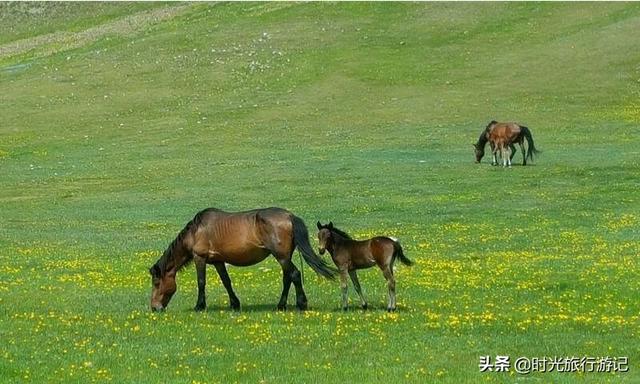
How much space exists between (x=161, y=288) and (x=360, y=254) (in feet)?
12.0

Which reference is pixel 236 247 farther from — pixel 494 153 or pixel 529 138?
pixel 494 153

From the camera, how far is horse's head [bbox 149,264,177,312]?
776 inches

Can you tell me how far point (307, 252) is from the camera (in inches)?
736

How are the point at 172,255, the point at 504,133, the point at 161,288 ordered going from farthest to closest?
the point at 504,133 → the point at 172,255 → the point at 161,288

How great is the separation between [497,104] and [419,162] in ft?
66.3

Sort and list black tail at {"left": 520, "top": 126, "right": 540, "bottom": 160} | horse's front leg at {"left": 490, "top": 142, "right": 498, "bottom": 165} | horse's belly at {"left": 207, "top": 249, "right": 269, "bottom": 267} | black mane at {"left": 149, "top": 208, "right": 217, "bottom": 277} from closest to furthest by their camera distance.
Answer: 1. horse's belly at {"left": 207, "top": 249, "right": 269, "bottom": 267}
2. black mane at {"left": 149, "top": 208, "right": 217, "bottom": 277}
3. black tail at {"left": 520, "top": 126, "right": 540, "bottom": 160}
4. horse's front leg at {"left": 490, "top": 142, "right": 498, "bottom": 165}

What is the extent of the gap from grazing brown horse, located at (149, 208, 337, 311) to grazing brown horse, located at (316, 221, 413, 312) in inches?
12.1

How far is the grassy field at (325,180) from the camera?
52.8 feet

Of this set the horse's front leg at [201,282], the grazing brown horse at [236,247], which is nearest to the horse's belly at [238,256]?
the grazing brown horse at [236,247]

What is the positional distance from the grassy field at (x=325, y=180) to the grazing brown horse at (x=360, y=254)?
1.71 ft

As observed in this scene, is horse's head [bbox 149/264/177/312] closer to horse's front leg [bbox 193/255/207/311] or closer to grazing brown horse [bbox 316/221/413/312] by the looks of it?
horse's front leg [bbox 193/255/207/311]

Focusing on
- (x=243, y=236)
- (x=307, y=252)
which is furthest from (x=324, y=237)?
(x=243, y=236)

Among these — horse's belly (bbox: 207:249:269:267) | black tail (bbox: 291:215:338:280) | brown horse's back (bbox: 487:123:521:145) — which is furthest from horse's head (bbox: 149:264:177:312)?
brown horse's back (bbox: 487:123:521:145)

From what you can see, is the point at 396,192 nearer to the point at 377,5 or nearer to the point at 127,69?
the point at 127,69
